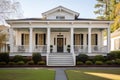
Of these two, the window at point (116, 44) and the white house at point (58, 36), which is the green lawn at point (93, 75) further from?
the window at point (116, 44)

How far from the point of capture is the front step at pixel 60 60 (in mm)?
28298

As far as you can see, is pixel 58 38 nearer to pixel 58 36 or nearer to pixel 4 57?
pixel 58 36

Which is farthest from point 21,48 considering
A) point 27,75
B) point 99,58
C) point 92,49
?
point 27,75

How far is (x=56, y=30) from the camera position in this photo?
33812mm

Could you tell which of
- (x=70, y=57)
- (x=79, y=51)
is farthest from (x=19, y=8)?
(x=79, y=51)

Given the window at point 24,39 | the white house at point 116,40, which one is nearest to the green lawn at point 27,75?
the window at point 24,39

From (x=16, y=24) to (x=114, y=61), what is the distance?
42.7ft

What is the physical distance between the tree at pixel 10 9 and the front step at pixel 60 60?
809 cm

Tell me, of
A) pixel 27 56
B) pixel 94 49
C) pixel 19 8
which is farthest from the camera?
pixel 94 49

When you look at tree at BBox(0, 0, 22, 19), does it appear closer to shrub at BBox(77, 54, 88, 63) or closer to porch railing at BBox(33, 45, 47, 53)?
shrub at BBox(77, 54, 88, 63)

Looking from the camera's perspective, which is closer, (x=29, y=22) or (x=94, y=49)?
(x=29, y=22)

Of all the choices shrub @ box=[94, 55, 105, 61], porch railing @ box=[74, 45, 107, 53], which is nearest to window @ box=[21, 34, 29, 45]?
porch railing @ box=[74, 45, 107, 53]

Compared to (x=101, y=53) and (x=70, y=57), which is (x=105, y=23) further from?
(x=70, y=57)

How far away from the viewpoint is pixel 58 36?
34.5 metres
